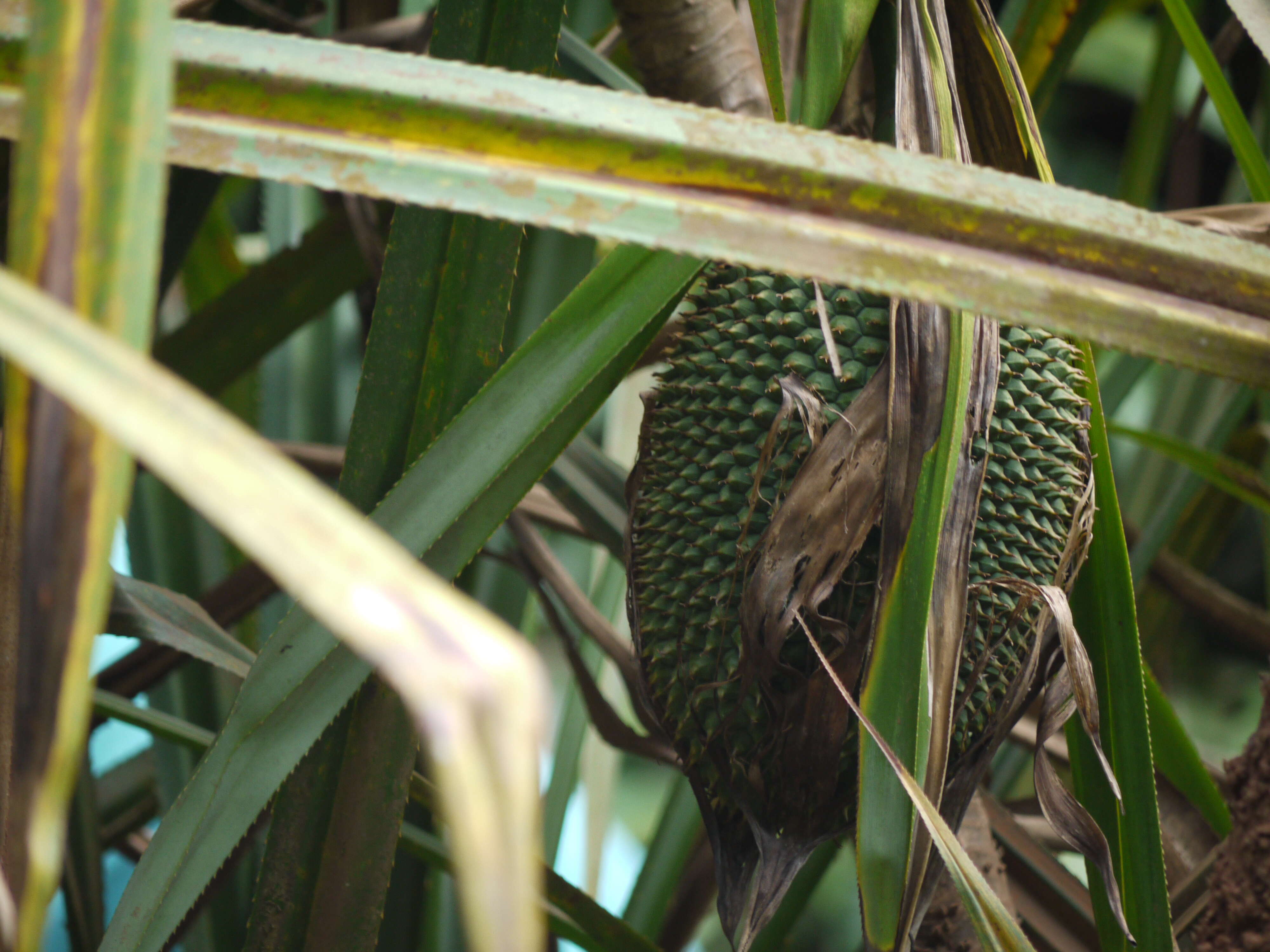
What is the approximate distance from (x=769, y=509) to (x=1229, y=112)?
0.36 meters

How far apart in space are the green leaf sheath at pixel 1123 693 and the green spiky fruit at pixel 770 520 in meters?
0.01

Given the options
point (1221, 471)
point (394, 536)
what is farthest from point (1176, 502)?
point (394, 536)

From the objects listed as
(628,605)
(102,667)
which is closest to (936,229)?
(628,605)

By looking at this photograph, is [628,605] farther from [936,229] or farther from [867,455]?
[936,229]

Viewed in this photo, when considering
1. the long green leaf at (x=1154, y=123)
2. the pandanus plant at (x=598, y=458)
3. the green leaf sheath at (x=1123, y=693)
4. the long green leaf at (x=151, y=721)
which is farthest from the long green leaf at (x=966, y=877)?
the long green leaf at (x=1154, y=123)

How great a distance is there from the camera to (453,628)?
0.09m

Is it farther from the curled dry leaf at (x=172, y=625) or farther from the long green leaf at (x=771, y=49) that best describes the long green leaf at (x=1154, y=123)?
the curled dry leaf at (x=172, y=625)

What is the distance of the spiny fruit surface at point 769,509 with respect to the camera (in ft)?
1.27

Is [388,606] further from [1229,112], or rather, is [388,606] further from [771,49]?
[1229,112]

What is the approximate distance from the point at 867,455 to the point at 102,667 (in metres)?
0.62

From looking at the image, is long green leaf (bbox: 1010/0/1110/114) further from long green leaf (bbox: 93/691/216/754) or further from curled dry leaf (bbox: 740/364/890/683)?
long green leaf (bbox: 93/691/216/754)

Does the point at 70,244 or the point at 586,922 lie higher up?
the point at 70,244

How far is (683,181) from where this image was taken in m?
0.22

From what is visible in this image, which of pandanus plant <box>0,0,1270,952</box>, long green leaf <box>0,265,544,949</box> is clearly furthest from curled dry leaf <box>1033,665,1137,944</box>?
long green leaf <box>0,265,544,949</box>
